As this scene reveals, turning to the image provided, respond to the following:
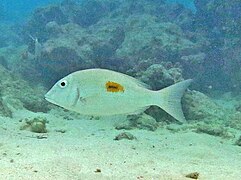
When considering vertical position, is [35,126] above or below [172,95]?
below

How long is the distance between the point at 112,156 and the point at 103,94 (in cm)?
130

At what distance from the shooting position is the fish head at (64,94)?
3.21 metres

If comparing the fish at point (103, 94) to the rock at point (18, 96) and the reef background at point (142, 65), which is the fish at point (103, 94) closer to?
the reef background at point (142, 65)

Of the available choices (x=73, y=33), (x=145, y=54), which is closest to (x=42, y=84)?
Answer: (x=73, y=33)

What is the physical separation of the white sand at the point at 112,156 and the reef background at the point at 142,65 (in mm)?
52

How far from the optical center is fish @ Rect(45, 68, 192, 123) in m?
3.21

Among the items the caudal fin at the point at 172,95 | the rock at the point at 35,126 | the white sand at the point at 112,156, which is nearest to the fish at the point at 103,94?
the caudal fin at the point at 172,95

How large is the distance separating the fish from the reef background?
2.60 ft

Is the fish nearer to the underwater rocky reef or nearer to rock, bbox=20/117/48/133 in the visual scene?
rock, bbox=20/117/48/133

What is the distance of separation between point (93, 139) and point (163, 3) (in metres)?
17.7

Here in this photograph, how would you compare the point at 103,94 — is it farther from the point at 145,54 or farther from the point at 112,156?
the point at 145,54

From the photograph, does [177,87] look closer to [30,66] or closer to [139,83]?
[139,83]

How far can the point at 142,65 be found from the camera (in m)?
11.0

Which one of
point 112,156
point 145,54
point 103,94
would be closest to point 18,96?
point 145,54
